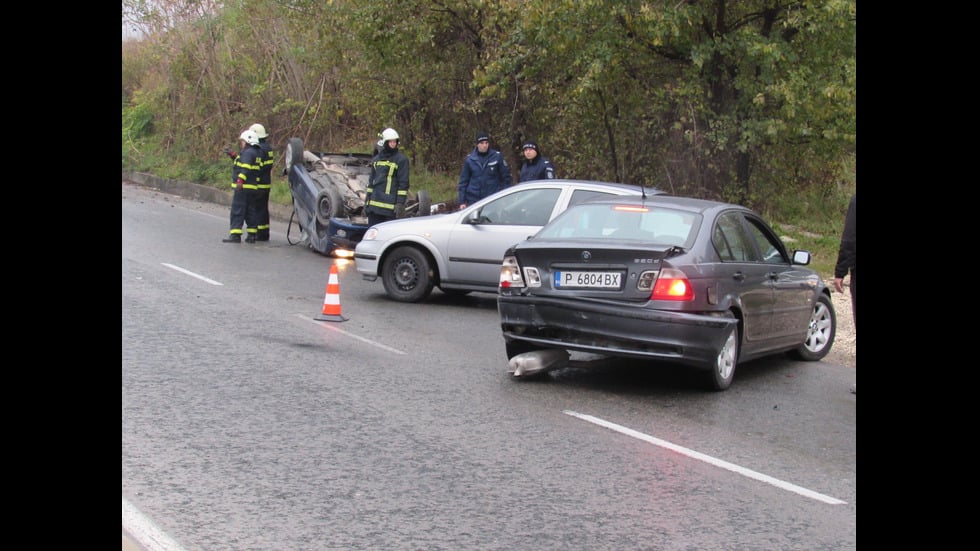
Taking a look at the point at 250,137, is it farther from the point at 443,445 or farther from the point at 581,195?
the point at 443,445

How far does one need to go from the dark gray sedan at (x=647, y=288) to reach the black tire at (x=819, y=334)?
117cm

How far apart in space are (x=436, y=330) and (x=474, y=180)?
5.18 m

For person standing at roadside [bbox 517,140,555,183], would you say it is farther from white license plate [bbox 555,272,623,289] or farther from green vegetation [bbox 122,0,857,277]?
white license plate [bbox 555,272,623,289]

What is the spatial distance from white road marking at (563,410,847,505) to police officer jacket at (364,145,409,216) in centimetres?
785

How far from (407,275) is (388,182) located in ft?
9.14

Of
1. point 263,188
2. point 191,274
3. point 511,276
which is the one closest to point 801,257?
point 511,276

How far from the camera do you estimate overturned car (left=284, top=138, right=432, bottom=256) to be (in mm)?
15516

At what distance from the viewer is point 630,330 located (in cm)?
771

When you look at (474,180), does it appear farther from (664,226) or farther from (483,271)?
(664,226)

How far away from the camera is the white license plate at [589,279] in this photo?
7887 millimetres

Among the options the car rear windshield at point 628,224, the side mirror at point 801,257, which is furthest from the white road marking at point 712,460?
the side mirror at point 801,257
